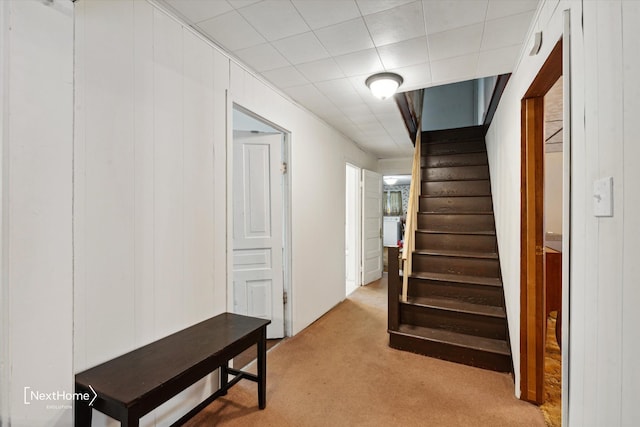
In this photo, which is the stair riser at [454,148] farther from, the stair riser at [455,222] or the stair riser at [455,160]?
the stair riser at [455,222]

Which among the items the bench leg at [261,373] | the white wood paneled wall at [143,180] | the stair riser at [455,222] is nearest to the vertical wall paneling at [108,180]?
the white wood paneled wall at [143,180]

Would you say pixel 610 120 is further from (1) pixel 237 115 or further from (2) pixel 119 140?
(1) pixel 237 115

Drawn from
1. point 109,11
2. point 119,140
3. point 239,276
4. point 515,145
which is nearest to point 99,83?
point 119,140

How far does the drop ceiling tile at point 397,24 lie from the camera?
1622 mm

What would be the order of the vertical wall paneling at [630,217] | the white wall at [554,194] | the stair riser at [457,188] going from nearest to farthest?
the vertical wall paneling at [630,217]
the stair riser at [457,188]
the white wall at [554,194]

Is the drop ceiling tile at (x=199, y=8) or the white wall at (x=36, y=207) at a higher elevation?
the drop ceiling tile at (x=199, y=8)

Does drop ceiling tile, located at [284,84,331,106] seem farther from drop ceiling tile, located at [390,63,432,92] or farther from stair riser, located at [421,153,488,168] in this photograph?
stair riser, located at [421,153,488,168]

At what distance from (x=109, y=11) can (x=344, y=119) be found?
99.6 inches

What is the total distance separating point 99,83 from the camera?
1339 millimetres

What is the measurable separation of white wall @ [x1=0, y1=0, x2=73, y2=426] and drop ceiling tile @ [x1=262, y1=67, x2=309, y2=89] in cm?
137

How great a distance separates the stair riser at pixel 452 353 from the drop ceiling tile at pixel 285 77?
8.09 ft

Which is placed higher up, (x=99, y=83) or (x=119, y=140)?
(x=99, y=83)


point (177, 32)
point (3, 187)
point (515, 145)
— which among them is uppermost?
point (177, 32)

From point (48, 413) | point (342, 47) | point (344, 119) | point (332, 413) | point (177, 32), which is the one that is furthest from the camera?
point (344, 119)
